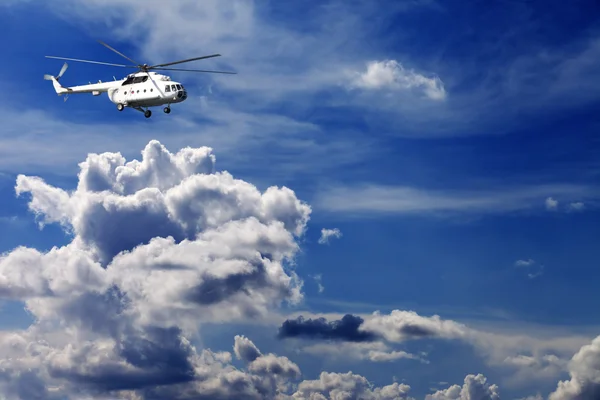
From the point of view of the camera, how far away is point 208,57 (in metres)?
193

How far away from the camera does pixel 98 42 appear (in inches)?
7820

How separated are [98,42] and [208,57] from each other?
96.5ft
